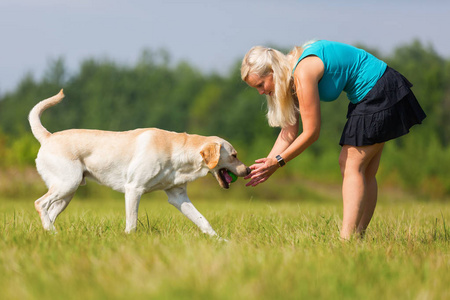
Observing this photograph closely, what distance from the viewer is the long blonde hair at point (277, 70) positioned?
176 inches

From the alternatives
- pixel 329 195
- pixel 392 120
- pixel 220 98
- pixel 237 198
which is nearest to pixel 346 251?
pixel 392 120

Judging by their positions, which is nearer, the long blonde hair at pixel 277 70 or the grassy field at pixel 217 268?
the grassy field at pixel 217 268

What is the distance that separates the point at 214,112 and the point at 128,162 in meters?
22.7

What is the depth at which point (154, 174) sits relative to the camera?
4.84 m

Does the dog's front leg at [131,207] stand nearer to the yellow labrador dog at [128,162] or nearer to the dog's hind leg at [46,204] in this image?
the yellow labrador dog at [128,162]

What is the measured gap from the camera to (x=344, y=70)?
14.6 feet

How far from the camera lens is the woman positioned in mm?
4371

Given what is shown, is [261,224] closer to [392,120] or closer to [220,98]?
[392,120]

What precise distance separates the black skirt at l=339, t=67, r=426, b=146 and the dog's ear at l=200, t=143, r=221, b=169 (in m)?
1.27

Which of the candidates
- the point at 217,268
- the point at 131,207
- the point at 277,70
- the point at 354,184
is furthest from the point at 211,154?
the point at 217,268

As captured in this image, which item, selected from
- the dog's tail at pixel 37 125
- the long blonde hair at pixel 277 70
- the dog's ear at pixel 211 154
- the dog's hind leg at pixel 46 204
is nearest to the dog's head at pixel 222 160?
the dog's ear at pixel 211 154

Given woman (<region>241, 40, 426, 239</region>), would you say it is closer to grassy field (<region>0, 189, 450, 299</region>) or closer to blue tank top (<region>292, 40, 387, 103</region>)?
blue tank top (<region>292, 40, 387, 103</region>)

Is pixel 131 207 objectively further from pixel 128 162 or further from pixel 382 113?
pixel 382 113

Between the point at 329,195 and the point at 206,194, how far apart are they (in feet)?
14.1
